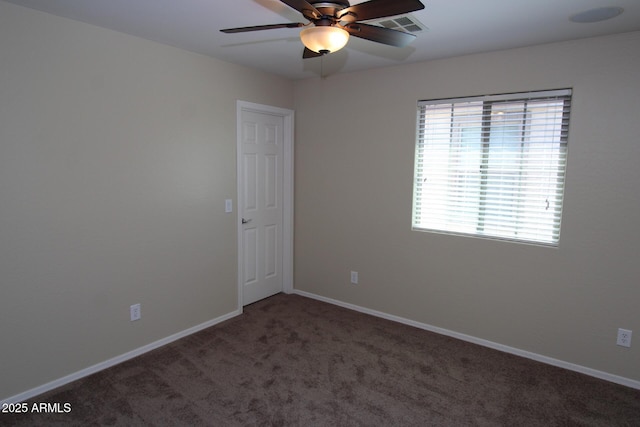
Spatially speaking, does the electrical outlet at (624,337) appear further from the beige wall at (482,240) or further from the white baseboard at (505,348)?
the white baseboard at (505,348)

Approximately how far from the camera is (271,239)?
14.4 ft

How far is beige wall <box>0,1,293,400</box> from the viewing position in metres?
2.37

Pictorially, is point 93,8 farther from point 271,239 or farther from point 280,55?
point 271,239

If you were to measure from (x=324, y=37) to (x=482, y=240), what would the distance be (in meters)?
2.33

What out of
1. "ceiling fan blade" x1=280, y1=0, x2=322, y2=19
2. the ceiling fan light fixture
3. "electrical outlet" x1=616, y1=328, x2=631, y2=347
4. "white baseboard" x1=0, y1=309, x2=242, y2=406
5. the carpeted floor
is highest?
"ceiling fan blade" x1=280, y1=0, x2=322, y2=19

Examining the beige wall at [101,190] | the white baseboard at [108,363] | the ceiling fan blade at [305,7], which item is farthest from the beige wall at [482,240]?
the ceiling fan blade at [305,7]

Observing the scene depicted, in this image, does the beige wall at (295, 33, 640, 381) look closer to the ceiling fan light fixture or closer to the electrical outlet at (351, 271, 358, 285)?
the electrical outlet at (351, 271, 358, 285)

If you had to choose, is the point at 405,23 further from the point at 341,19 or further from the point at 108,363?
the point at 108,363

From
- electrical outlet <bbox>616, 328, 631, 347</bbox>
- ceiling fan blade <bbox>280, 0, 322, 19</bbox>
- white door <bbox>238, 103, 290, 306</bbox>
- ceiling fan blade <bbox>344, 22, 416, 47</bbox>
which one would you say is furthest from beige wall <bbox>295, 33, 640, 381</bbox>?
ceiling fan blade <bbox>280, 0, 322, 19</bbox>

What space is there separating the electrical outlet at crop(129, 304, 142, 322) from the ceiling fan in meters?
2.34

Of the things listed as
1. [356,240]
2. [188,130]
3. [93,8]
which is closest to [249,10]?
[93,8]

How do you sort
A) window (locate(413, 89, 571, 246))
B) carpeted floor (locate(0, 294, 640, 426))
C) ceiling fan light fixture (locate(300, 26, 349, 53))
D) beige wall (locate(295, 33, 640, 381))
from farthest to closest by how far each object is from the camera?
window (locate(413, 89, 571, 246)), beige wall (locate(295, 33, 640, 381)), carpeted floor (locate(0, 294, 640, 426)), ceiling fan light fixture (locate(300, 26, 349, 53))

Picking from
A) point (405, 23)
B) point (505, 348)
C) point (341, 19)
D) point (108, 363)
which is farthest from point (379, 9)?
point (108, 363)

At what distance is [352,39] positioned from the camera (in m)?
2.88
